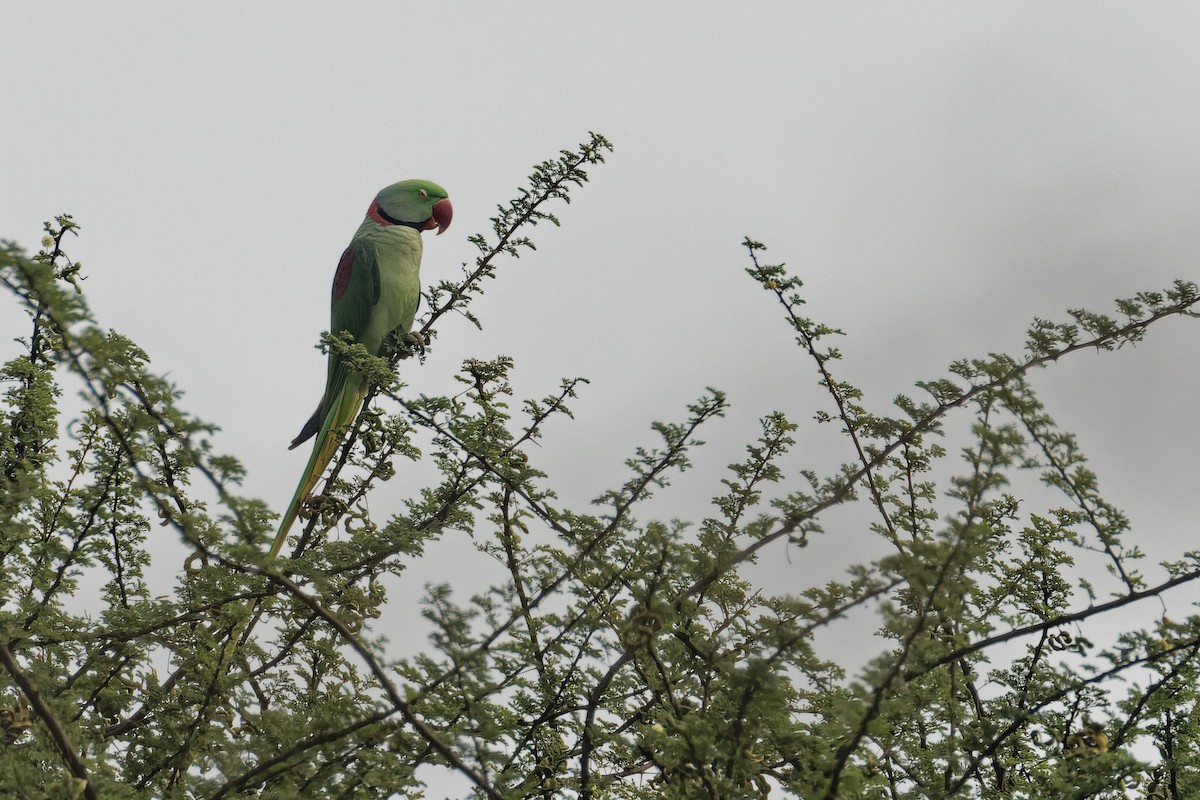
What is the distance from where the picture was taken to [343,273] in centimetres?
536

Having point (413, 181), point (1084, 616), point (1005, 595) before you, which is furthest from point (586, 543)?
point (413, 181)

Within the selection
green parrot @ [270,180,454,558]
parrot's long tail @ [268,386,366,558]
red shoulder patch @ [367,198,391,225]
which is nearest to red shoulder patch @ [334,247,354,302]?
green parrot @ [270,180,454,558]

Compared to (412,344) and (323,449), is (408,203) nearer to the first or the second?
(412,344)

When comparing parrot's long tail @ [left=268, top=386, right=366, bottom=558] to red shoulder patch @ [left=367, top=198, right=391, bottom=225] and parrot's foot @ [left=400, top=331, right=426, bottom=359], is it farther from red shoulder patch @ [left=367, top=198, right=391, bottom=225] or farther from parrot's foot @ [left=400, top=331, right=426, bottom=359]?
red shoulder patch @ [left=367, top=198, right=391, bottom=225]

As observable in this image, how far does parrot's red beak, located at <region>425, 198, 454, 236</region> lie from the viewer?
572 cm

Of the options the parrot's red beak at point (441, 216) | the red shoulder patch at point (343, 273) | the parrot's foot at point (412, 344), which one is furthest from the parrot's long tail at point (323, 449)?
the parrot's red beak at point (441, 216)

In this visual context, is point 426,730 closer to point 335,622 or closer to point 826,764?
point 335,622

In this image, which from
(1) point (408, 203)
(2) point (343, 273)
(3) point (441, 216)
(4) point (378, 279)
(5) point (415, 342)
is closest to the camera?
(5) point (415, 342)

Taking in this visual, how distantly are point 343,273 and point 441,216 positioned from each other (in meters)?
0.73

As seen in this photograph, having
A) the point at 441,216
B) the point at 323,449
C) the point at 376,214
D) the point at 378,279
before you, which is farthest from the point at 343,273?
the point at 323,449

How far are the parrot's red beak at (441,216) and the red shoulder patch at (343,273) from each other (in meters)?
0.55

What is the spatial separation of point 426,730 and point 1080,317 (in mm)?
1865

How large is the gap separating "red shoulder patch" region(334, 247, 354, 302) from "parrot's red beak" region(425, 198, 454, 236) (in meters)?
0.55

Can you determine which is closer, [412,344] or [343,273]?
[412,344]
